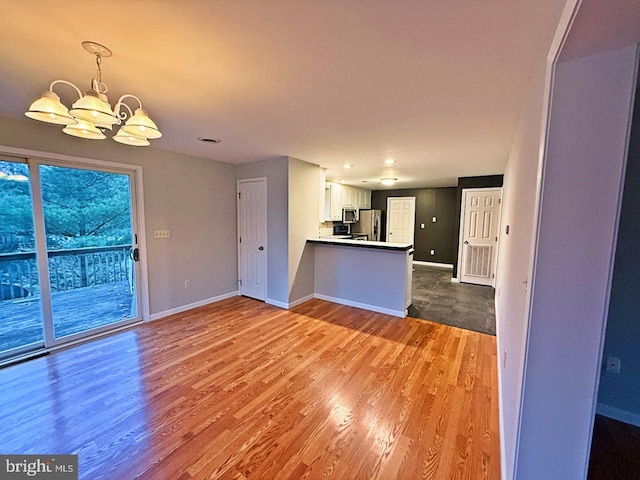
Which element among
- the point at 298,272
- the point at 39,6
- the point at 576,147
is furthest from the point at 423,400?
the point at 39,6

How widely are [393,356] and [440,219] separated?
221 inches

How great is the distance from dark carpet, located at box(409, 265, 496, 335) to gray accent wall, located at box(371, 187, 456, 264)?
1531 mm

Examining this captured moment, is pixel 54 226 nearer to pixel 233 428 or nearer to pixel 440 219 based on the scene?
pixel 233 428

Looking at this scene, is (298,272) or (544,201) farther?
(298,272)

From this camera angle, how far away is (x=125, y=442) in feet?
5.45

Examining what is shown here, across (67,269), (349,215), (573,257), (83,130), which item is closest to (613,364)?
(573,257)

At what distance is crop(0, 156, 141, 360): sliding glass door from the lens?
2.58 m

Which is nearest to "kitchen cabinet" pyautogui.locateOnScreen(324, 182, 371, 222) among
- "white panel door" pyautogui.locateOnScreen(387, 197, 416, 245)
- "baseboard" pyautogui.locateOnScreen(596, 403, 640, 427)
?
"white panel door" pyautogui.locateOnScreen(387, 197, 416, 245)

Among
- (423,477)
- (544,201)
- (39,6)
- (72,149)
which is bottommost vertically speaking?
(423,477)

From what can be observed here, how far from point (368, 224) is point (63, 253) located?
615 centimetres

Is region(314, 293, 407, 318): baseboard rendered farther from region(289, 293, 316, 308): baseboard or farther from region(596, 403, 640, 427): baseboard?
region(596, 403, 640, 427): baseboard

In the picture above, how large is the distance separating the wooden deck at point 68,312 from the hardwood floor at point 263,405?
36 cm

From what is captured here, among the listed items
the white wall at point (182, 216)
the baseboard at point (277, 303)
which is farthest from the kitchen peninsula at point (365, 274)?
the white wall at point (182, 216)

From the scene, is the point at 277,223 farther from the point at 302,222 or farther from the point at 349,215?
the point at 349,215
